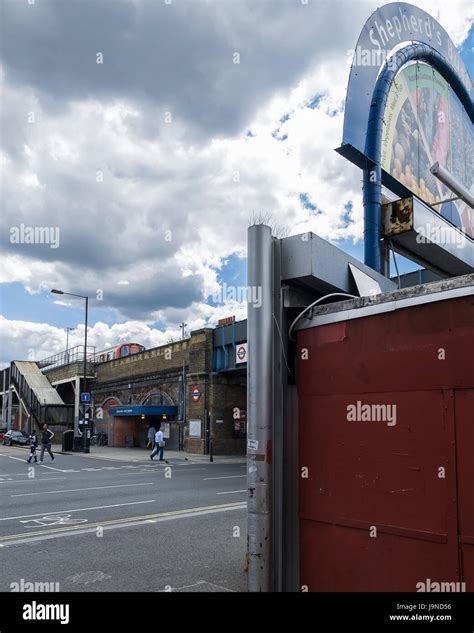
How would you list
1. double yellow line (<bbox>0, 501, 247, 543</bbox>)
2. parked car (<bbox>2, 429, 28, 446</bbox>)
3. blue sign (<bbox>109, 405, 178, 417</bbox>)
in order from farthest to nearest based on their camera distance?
parked car (<bbox>2, 429, 28, 446</bbox>), blue sign (<bbox>109, 405, 178, 417</bbox>), double yellow line (<bbox>0, 501, 247, 543</bbox>)

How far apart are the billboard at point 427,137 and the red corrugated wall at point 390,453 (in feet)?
21.6

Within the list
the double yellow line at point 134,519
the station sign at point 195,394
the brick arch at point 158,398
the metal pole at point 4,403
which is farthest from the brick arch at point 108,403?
the double yellow line at point 134,519

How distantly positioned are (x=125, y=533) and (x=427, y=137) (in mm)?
11364

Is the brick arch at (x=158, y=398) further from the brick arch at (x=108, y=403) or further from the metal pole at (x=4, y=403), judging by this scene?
the metal pole at (x=4, y=403)

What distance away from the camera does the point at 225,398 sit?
30.4m

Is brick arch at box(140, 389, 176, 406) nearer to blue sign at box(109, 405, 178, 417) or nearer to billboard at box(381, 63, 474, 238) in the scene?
blue sign at box(109, 405, 178, 417)

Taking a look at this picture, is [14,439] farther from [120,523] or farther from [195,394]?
[120,523]

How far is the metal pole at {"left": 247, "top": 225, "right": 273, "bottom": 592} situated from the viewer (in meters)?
4.97

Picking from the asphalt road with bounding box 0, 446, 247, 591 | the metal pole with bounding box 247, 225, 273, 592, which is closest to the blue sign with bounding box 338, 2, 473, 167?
the metal pole with bounding box 247, 225, 273, 592

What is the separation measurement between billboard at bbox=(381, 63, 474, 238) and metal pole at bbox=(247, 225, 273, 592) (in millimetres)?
6057

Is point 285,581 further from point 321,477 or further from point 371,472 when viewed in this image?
point 371,472

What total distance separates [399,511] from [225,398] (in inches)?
1038

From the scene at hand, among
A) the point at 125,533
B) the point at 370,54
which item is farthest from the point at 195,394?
the point at 370,54
